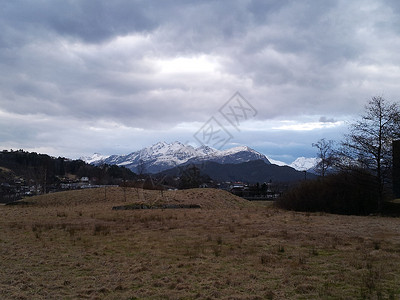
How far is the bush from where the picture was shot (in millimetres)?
24719

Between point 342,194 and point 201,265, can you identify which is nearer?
point 201,265

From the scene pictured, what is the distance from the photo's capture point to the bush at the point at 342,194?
24719 mm

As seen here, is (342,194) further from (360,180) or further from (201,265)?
(201,265)

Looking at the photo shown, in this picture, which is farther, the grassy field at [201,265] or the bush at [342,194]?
the bush at [342,194]

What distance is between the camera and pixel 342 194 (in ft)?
85.6

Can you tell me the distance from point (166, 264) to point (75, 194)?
35.9m

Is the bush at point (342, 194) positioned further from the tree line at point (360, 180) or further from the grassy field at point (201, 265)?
the grassy field at point (201, 265)

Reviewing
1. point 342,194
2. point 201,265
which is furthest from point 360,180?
point 201,265

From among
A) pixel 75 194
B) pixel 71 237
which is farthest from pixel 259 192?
pixel 71 237

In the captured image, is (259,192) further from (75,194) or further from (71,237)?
(71,237)

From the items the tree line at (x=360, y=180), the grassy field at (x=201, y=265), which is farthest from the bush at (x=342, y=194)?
the grassy field at (x=201, y=265)

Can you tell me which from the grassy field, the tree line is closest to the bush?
the tree line

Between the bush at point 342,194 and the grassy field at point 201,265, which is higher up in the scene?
the bush at point 342,194

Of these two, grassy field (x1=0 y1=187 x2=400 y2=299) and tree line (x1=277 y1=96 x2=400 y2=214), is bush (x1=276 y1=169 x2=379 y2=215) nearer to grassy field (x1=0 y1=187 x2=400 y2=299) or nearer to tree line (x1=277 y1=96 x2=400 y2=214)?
tree line (x1=277 y1=96 x2=400 y2=214)
